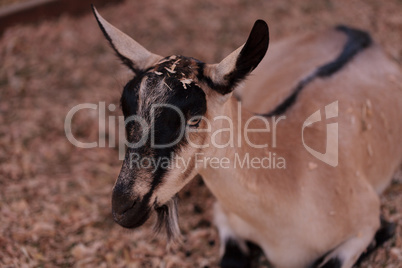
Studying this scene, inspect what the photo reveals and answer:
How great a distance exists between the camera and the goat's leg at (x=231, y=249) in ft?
11.5

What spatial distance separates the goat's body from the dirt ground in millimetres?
402

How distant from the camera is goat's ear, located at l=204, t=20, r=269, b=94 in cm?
224

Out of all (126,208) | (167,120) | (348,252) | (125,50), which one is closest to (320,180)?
(348,252)

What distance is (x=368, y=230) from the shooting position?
324 centimetres

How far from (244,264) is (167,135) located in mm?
1595

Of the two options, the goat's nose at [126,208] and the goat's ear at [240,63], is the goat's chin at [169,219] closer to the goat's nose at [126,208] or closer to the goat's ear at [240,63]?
the goat's nose at [126,208]

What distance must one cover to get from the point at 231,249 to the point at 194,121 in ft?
4.82

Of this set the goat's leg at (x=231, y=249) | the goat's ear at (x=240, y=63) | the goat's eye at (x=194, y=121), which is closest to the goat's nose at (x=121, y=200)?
the goat's eye at (x=194, y=121)

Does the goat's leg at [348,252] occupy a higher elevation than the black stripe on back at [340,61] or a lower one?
lower

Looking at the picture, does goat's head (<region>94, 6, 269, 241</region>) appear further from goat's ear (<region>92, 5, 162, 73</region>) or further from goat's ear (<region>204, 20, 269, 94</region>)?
goat's ear (<region>92, 5, 162, 73</region>)

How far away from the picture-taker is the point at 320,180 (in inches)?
121

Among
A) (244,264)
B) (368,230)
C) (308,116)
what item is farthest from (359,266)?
(308,116)

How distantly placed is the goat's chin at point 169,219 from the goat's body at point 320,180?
27 cm

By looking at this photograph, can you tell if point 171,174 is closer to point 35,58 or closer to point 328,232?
point 328,232
